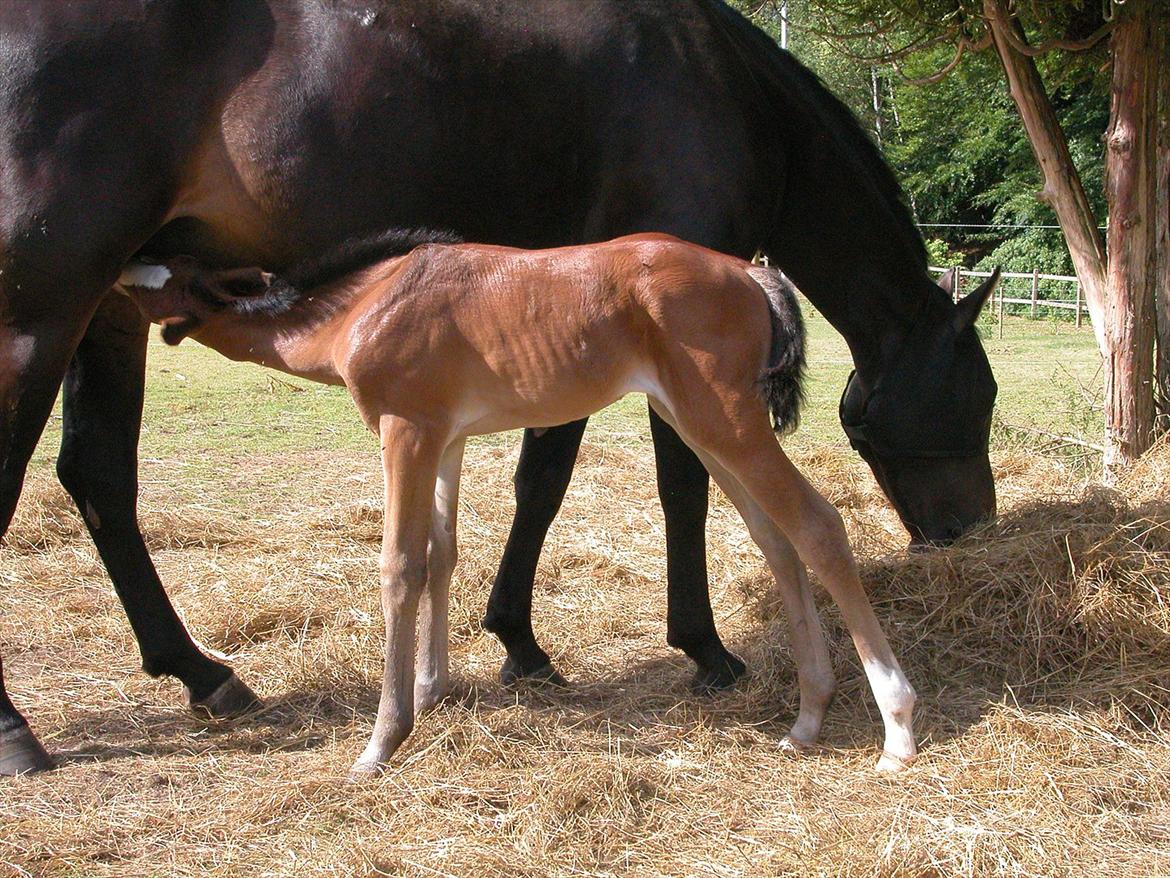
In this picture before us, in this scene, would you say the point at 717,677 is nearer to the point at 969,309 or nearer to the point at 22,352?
the point at 969,309

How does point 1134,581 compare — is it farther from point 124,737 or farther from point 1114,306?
point 124,737

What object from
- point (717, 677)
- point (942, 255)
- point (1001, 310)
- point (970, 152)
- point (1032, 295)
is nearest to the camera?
point (717, 677)

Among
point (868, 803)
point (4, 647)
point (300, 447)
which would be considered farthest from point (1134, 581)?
point (300, 447)

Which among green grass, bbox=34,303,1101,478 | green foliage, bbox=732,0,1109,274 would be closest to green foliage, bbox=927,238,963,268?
green foliage, bbox=732,0,1109,274

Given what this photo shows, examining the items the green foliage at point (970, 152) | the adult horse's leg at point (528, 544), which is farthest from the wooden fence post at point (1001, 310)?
the adult horse's leg at point (528, 544)

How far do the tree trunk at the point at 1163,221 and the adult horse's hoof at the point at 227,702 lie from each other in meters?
4.53

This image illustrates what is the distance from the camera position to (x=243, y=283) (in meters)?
3.54

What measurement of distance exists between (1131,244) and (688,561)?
→ 3.09m

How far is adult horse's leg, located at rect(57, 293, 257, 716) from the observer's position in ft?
13.3

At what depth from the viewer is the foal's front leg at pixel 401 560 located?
3348mm

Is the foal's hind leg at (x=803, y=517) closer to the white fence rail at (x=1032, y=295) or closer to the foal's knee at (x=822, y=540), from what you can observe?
the foal's knee at (x=822, y=540)

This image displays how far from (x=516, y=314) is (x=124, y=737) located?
1.99m

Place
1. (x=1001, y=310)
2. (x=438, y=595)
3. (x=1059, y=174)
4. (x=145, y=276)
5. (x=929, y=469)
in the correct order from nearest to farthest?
(x=145, y=276) → (x=438, y=595) → (x=929, y=469) → (x=1059, y=174) → (x=1001, y=310)

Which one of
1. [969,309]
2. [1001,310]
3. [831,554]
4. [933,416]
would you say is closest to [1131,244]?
[969,309]
